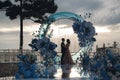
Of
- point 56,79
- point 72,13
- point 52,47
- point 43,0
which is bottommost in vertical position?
→ point 56,79

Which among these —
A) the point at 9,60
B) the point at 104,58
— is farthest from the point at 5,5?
the point at 104,58

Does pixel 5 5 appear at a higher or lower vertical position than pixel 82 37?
higher

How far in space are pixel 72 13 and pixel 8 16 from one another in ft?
44.6

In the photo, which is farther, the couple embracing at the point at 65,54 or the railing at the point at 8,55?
the railing at the point at 8,55

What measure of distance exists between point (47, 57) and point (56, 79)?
12.4 ft

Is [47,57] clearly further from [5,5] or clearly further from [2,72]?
[5,5]

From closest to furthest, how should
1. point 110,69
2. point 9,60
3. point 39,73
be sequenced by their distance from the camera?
point 110,69, point 39,73, point 9,60

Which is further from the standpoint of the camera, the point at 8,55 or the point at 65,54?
the point at 8,55

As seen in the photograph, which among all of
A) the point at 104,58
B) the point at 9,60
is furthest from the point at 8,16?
the point at 104,58

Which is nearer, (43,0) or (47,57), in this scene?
(47,57)

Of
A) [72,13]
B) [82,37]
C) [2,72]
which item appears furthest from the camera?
[2,72]

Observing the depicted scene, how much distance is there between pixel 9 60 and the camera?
29.1 meters

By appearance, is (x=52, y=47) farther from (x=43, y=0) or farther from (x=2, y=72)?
(x=43, y=0)

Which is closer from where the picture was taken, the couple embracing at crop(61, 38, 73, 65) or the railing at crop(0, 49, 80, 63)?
the couple embracing at crop(61, 38, 73, 65)
